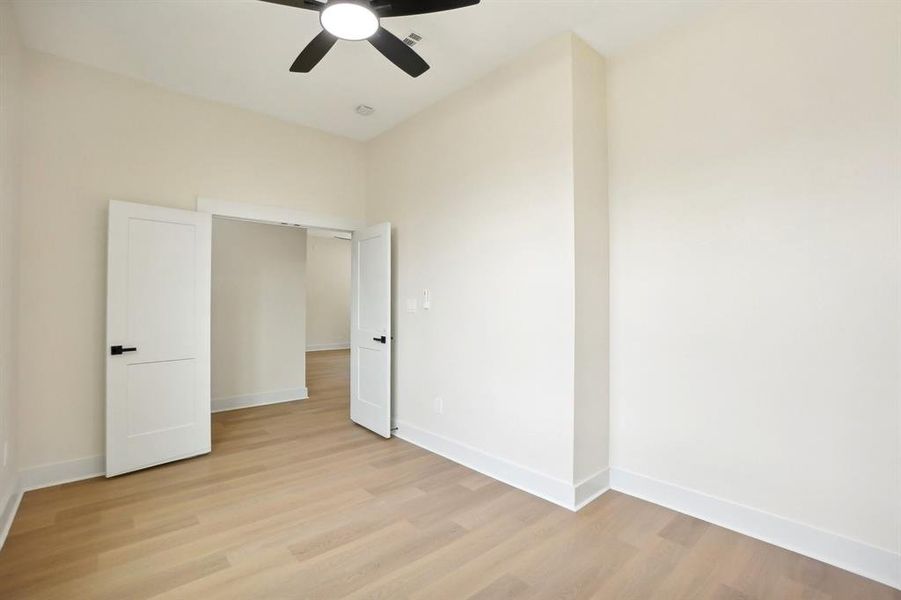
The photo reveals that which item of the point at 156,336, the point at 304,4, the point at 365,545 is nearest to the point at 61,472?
the point at 156,336

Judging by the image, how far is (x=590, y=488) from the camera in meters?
2.75

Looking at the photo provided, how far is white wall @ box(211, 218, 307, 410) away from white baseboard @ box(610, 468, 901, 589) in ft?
14.2

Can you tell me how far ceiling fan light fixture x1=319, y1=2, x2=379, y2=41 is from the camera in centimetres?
200

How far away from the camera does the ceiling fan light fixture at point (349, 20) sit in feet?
6.55

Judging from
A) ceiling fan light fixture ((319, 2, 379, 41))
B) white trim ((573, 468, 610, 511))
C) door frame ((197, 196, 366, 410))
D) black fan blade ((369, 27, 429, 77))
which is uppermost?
ceiling fan light fixture ((319, 2, 379, 41))

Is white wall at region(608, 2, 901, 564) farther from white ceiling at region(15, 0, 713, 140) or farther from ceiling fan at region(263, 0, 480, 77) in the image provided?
ceiling fan at region(263, 0, 480, 77)

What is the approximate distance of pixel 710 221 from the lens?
8.20 feet

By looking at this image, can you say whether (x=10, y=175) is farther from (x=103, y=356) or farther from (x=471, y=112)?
(x=471, y=112)

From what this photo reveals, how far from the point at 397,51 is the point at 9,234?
2.67 m

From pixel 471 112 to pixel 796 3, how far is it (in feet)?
6.82

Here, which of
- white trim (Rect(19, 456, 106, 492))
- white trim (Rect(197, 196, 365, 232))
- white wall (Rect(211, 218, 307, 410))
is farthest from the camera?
white wall (Rect(211, 218, 307, 410))

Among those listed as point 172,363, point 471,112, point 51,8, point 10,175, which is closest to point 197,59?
point 51,8

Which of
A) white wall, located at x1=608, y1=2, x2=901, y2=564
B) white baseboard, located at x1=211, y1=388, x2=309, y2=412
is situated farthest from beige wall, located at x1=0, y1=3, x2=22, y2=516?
white wall, located at x1=608, y1=2, x2=901, y2=564

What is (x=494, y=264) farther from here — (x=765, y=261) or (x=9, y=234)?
(x=9, y=234)
